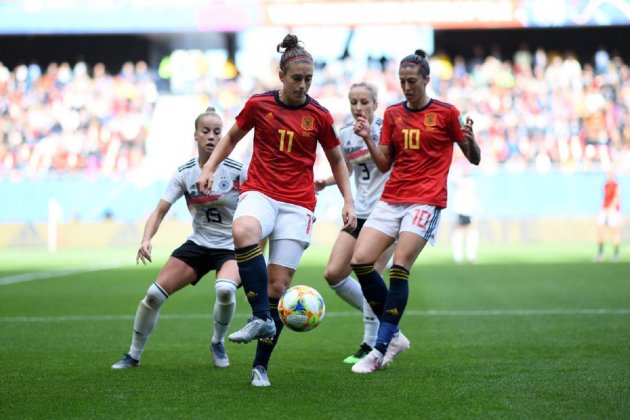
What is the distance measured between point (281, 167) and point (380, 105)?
82.4 ft

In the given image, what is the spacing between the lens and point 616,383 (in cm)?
661

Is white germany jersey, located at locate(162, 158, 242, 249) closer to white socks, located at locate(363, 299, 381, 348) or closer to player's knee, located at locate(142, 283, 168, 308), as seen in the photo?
player's knee, located at locate(142, 283, 168, 308)

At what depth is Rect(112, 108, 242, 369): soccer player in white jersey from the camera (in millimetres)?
7766

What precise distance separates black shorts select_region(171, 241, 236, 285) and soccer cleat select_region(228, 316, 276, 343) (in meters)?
1.41

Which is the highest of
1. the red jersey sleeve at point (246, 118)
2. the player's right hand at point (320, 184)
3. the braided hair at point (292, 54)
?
the braided hair at point (292, 54)

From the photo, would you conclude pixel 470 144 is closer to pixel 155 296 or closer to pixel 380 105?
pixel 155 296

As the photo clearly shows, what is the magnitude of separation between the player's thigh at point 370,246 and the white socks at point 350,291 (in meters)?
0.90

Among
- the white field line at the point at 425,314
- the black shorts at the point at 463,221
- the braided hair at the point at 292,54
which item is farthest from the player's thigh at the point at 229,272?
the black shorts at the point at 463,221

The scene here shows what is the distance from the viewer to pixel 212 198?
7.90 metres

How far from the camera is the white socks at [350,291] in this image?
860 cm

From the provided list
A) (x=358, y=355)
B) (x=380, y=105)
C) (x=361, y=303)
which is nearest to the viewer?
(x=358, y=355)

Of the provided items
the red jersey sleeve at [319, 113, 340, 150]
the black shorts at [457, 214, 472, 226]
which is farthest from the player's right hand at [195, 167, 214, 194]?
the black shorts at [457, 214, 472, 226]

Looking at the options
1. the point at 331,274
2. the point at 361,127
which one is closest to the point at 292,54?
the point at 361,127

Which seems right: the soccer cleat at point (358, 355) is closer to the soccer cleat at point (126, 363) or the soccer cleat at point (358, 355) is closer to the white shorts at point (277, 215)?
the white shorts at point (277, 215)
